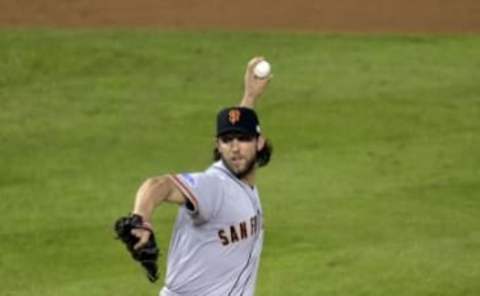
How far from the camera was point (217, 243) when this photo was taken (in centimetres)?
654

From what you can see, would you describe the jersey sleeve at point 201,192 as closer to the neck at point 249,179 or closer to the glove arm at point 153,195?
the glove arm at point 153,195

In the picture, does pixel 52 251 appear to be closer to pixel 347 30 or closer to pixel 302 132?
pixel 302 132

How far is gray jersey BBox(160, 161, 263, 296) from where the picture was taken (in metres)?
6.45

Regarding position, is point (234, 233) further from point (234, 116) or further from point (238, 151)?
point (234, 116)

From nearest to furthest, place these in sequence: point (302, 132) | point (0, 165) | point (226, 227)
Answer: point (226, 227) < point (0, 165) < point (302, 132)

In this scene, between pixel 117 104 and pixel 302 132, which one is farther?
pixel 117 104

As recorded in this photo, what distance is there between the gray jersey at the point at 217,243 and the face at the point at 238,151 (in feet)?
0.14

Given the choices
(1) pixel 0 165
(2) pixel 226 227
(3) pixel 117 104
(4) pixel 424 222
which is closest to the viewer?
(2) pixel 226 227

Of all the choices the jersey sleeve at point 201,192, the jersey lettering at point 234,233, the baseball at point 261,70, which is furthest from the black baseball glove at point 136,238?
the baseball at point 261,70

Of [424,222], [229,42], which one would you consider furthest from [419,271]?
[229,42]

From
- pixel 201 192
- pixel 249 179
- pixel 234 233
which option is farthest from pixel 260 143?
pixel 201 192

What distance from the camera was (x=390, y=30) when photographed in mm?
20484

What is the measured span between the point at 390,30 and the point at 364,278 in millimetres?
10115

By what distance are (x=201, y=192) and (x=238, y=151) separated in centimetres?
41
